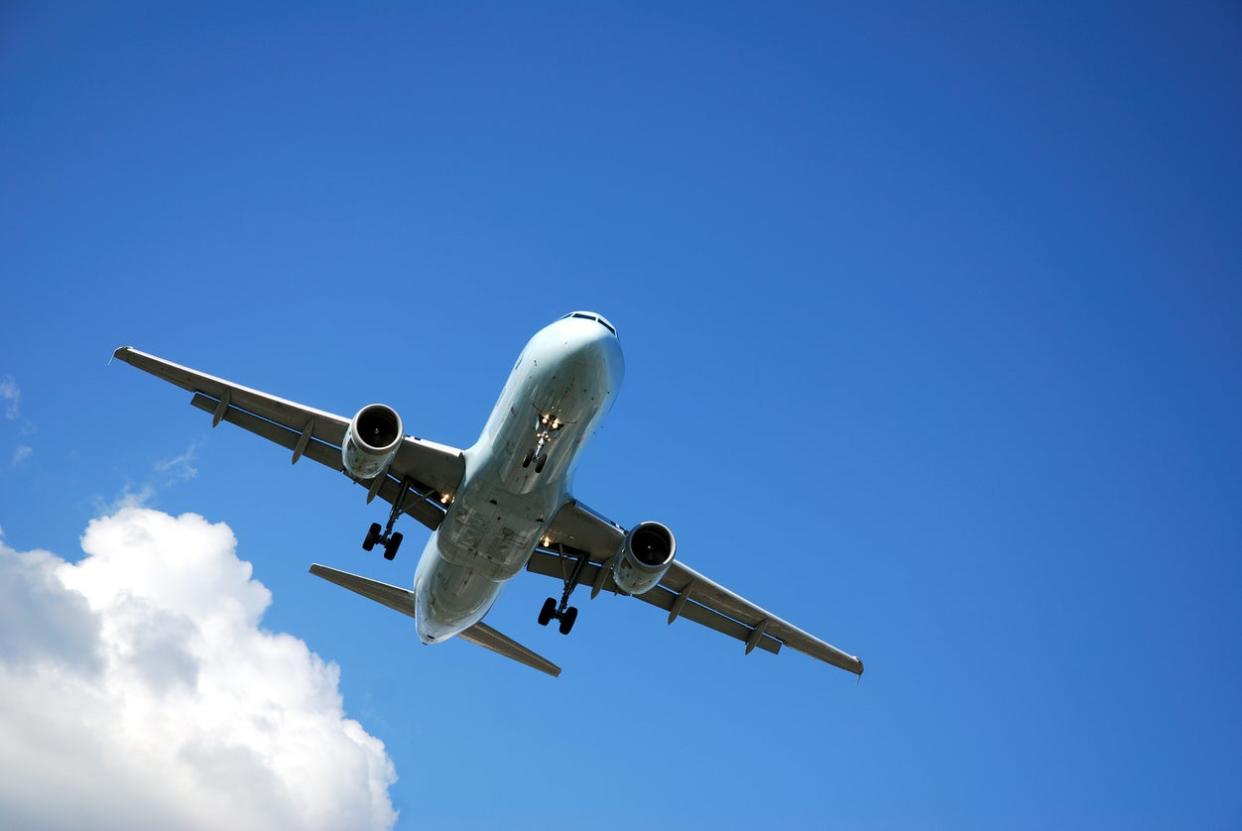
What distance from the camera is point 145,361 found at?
75.6 feet

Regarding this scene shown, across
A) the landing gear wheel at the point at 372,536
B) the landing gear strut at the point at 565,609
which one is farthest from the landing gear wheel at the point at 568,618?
the landing gear wheel at the point at 372,536

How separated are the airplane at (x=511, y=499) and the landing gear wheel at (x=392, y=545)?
33 millimetres

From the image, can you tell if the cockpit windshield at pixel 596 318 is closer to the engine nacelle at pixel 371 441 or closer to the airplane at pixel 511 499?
the airplane at pixel 511 499

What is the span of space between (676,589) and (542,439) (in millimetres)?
8303

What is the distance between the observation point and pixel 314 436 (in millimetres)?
24250

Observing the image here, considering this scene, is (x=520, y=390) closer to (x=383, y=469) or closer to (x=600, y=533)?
(x=383, y=469)

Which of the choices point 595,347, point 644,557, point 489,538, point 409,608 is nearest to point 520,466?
point 489,538

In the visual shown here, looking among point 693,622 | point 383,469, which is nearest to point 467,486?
point 383,469

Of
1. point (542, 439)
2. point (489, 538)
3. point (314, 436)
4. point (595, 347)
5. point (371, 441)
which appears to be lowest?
point (489, 538)

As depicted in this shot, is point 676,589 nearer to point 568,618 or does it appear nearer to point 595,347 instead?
point 568,618

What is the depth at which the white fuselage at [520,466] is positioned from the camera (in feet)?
64.7

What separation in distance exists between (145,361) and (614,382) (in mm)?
10578

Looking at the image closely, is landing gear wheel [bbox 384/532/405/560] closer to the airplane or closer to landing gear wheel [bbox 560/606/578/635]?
the airplane

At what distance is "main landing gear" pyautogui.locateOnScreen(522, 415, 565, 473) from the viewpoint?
20.1 meters
